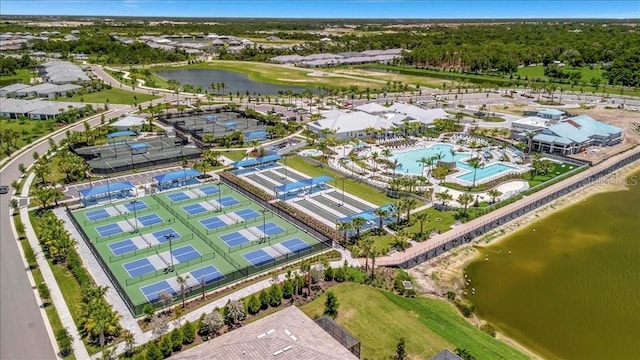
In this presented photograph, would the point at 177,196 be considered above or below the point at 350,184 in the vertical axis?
below

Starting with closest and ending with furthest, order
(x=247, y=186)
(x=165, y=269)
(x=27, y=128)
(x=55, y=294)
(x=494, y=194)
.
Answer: (x=55, y=294)
(x=165, y=269)
(x=494, y=194)
(x=247, y=186)
(x=27, y=128)

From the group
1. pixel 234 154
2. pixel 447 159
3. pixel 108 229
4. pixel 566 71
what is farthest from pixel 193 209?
pixel 566 71

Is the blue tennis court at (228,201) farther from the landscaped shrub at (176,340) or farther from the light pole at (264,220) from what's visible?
the landscaped shrub at (176,340)

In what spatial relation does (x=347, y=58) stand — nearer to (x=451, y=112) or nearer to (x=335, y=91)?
(x=335, y=91)

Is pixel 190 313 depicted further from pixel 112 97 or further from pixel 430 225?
pixel 112 97

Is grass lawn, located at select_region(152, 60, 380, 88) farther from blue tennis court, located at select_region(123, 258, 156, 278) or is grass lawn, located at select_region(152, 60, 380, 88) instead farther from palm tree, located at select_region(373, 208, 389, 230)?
blue tennis court, located at select_region(123, 258, 156, 278)

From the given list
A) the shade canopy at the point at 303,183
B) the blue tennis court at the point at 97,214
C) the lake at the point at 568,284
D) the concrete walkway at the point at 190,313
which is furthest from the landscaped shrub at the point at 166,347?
the shade canopy at the point at 303,183

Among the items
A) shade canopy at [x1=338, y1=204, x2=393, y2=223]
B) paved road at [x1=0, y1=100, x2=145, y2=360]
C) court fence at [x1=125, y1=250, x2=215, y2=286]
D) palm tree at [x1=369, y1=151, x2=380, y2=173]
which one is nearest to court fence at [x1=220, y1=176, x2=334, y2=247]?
shade canopy at [x1=338, y1=204, x2=393, y2=223]
